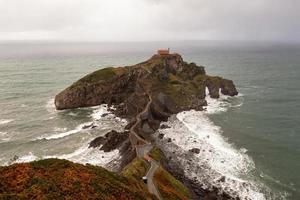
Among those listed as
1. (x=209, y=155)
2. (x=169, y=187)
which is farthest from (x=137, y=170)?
(x=209, y=155)

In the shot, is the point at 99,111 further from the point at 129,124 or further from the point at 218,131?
the point at 218,131

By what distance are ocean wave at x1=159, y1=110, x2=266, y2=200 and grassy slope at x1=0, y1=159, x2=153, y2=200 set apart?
21340mm

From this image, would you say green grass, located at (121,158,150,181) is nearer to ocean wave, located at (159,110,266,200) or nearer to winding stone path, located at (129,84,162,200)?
winding stone path, located at (129,84,162,200)

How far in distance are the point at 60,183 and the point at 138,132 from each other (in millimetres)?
45256

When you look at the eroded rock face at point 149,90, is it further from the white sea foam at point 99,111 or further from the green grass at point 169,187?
the green grass at point 169,187

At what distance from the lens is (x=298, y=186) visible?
194ft

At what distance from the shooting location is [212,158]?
232ft

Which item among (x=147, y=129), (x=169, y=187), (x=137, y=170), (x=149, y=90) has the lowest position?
(x=147, y=129)

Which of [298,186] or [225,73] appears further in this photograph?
[225,73]

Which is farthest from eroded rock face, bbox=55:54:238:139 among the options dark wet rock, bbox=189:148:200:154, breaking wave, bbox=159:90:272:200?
dark wet rock, bbox=189:148:200:154

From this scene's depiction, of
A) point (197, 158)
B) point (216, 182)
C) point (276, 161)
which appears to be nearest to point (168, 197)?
point (216, 182)

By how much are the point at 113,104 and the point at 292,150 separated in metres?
61.6

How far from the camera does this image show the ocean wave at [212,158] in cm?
5934

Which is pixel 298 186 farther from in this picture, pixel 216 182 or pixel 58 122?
pixel 58 122
